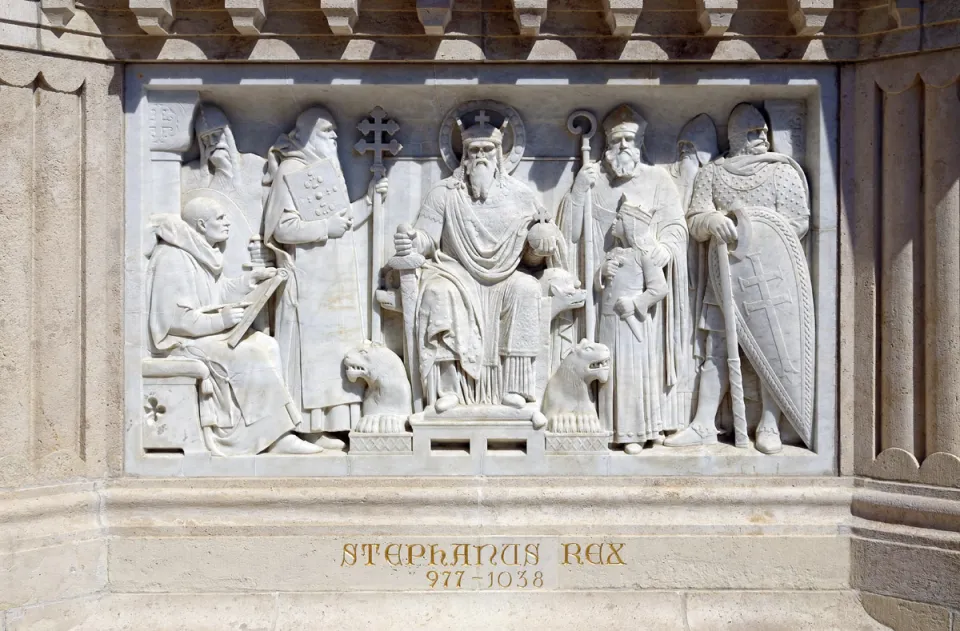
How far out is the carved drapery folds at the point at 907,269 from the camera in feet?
18.9

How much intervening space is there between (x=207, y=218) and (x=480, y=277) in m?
1.73

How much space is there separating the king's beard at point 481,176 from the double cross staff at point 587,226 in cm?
58

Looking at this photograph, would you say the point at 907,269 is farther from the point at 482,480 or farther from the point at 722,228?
the point at 482,480

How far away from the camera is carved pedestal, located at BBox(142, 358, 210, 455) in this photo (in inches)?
239

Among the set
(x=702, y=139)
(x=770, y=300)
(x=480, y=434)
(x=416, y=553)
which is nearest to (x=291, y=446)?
(x=416, y=553)

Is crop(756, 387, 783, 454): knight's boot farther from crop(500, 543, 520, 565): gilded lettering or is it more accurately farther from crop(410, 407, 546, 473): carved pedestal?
crop(500, 543, 520, 565): gilded lettering

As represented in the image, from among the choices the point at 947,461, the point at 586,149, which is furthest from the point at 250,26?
the point at 947,461

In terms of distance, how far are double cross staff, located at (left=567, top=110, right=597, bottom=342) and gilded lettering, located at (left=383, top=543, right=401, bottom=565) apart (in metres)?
1.74

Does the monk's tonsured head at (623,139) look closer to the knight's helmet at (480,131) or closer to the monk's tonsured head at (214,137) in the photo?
the knight's helmet at (480,131)

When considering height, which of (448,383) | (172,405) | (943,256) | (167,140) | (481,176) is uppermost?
(167,140)

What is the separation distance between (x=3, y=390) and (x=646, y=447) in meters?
3.89

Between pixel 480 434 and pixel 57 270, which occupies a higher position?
pixel 57 270

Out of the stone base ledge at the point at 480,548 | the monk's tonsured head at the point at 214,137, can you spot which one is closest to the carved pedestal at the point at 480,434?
the stone base ledge at the point at 480,548

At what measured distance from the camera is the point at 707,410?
6.27 m
